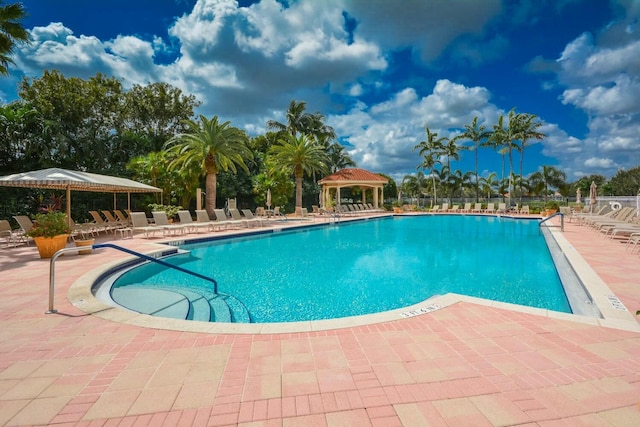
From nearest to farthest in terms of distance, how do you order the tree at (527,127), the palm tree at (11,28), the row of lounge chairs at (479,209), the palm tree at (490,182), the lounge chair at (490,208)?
1. the palm tree at (11,28)
2. the row of lounge chairs at (479,209)
3. the lounge chair at (490,208)
4. the tree at (527,127)
5. the palm tree at (490,182)

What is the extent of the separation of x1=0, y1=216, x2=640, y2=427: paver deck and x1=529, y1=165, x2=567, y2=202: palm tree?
1561 inches

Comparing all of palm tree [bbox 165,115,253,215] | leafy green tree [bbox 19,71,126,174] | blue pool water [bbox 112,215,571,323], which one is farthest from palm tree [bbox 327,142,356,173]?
blue pool water [bbox 112,215,571,323]

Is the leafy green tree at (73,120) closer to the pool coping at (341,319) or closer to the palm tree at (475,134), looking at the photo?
the pool coping at (341,319)

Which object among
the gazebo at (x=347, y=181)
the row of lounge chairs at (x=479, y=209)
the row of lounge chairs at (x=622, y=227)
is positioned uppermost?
the gazebo at (x=347, y=181)

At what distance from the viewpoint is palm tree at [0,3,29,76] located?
34.6 feet

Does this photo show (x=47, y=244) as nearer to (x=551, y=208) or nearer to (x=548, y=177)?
(x=551, y=208)

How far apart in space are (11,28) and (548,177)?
45.3 m

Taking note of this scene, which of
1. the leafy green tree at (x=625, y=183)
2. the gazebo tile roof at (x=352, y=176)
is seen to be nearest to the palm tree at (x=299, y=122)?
the gazebo tile roof at (x=352, y=176)

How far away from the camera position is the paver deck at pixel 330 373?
2.01 metres

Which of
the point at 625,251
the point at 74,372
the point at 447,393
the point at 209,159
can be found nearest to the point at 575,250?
the point at 625,251

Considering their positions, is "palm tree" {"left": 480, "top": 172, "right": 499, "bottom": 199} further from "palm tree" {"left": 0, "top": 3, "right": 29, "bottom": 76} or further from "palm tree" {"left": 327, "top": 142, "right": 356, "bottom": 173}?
"palm tree" {"left": 0, "top": 3, "right": 29, "bottom": 76}

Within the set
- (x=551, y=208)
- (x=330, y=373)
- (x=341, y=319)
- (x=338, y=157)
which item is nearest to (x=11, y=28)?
(x=341, y=319)

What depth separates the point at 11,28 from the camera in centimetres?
1079

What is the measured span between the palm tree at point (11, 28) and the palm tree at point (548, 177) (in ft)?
142
